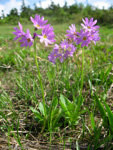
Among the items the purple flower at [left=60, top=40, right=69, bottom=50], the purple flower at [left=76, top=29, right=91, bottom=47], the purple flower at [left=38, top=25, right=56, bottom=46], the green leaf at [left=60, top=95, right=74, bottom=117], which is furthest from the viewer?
the purple flower at [left=60, top=40, right=69, bottom=50]

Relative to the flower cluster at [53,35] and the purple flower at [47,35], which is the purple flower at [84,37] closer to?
the flower cluster at [53,35]

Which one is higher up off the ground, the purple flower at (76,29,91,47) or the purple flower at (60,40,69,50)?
the purple flower at (76,29,91,47)

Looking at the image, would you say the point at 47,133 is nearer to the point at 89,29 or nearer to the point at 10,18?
the point at 89,29

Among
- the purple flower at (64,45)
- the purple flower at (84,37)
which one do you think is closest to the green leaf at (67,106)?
the purple flower at (84,37)

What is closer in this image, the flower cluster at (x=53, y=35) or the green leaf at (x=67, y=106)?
the flower cluster at (x=53, y=35)

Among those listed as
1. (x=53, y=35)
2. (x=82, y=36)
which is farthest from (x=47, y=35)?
(x=82, y=36)

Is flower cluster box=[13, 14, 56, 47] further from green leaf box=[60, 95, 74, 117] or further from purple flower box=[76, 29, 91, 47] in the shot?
green leaf box=[60, 95, 74, 117]

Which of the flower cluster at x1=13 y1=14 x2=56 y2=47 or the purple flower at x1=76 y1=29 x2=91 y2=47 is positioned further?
the purple flower at x1=76 y1=29 x2=91 y2=47

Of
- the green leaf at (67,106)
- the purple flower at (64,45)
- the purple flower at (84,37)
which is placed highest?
the purple flower at (84,37)

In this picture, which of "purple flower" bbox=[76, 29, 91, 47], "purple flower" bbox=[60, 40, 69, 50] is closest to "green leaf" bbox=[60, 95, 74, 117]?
"purple flower" bbox=[76, 29, 91, 47]

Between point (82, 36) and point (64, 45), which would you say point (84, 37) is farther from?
point (64, 45)

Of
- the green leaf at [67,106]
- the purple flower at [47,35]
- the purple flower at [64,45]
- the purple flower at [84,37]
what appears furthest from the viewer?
the purple flower at [64,45]
